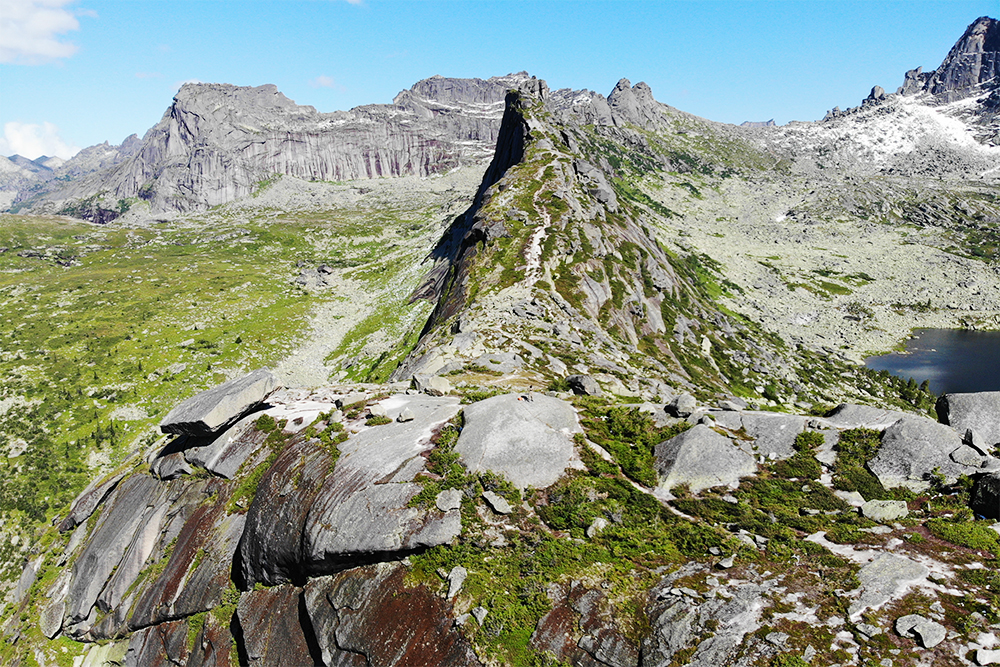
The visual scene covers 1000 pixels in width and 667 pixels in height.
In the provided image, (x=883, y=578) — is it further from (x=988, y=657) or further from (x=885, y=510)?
(x=885, y=510)

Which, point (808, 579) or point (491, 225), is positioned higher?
point (491, 225)

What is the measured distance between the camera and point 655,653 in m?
13.7

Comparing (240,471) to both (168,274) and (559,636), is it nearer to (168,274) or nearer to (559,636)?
(559,636)

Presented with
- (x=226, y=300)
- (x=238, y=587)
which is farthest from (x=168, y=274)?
(x=238, y=587)

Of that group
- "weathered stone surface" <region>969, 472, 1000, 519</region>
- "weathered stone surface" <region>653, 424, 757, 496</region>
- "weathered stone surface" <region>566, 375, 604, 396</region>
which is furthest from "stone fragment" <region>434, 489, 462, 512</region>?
"weathered stone surface" <region>969, 472, 1000, 519</region>

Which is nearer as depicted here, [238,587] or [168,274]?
[238,587]

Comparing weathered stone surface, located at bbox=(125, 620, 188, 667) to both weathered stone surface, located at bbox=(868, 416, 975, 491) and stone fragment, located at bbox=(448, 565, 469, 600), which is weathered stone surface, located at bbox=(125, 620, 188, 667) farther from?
weathered stone surface, located at bbox=(868, 416, 975, 491)

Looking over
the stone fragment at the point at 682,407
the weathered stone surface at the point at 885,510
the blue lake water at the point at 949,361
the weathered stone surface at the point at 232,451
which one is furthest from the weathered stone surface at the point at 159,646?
the blue lake water at the point at 949,361

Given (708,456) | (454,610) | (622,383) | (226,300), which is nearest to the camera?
(454,610)

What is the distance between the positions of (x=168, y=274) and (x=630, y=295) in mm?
143436

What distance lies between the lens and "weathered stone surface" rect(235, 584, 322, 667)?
60.9 feet

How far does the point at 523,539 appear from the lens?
17.9 metres

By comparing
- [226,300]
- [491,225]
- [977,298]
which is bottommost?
[977,298]

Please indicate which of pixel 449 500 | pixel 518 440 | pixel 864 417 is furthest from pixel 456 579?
pixel 864 417
